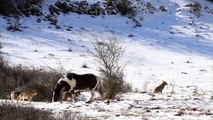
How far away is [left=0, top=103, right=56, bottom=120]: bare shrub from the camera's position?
843 cm

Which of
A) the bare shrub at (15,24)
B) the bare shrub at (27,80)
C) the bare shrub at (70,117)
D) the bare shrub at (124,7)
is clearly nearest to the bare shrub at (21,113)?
the bare shrub at (70,117)

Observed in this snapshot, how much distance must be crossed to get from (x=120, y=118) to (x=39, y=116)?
4.62ft

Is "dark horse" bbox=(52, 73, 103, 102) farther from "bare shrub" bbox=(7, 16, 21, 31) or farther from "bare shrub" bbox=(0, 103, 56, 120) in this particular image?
"bare shrub" bbox=(7, 16, 21, 31)

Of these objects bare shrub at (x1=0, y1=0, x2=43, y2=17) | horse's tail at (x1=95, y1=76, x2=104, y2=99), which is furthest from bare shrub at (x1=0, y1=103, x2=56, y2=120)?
bare shrub at (x1=0, y1=0, x2=43, y2=17)

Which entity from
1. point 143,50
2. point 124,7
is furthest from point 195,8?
point 143,50

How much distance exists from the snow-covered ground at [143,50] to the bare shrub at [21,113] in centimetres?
134

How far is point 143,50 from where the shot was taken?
25.7 meters

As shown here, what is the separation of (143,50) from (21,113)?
17.4m

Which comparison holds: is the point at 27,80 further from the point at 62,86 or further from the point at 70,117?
the point at 70,117

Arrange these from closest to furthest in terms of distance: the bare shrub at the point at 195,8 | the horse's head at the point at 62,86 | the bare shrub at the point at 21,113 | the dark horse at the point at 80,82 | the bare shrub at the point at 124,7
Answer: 1. the bare shrub at the point at 21,113
2. the dark horse at the point at 80,82
3. the horse's head at the point at 62,86
4. the bare shrub at the point at 124,7
5. the bare shrub at the point at 195,8

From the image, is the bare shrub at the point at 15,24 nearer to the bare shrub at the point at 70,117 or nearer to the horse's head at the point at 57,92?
the horse's head at the point at 57,92

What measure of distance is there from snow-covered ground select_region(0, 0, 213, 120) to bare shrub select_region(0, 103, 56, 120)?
52.7 inches

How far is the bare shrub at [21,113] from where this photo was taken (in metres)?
8.43

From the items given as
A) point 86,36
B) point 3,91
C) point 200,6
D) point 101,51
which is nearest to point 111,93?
point 101,51
